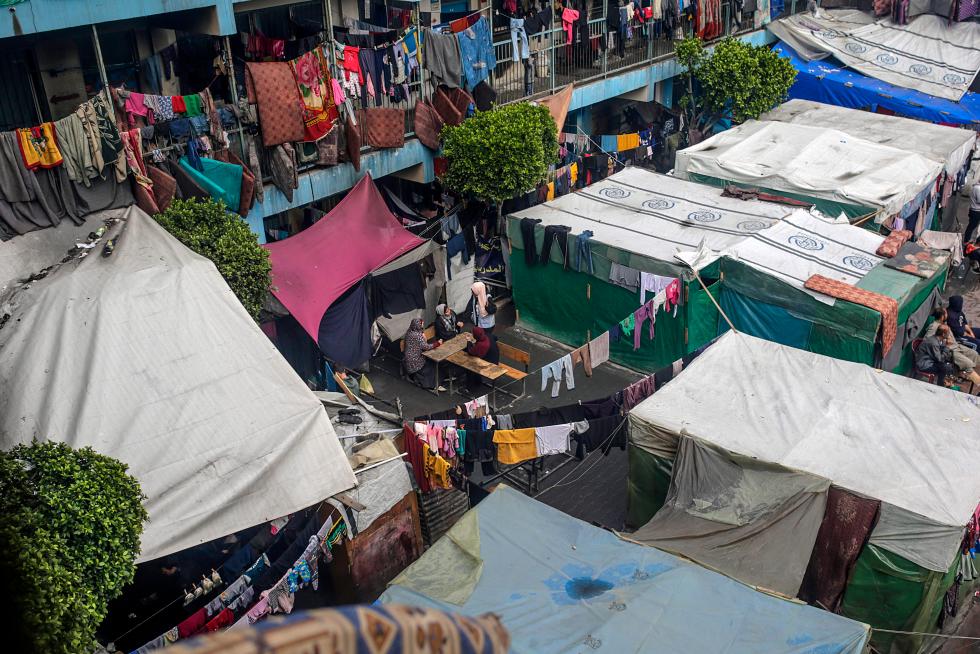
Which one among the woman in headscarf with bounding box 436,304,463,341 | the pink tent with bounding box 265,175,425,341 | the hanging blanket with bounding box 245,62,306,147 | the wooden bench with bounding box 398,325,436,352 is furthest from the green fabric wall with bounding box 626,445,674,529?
the hanging blanket with bounding box 245,62,306,147

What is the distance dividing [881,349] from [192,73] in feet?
38.5

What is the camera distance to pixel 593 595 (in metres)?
7.87

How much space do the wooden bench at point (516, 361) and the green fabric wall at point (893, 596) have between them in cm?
620

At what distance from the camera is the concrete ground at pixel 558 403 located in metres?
11.8

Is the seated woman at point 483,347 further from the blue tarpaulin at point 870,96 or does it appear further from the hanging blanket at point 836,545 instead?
the blue tarpaulin at point 870,96

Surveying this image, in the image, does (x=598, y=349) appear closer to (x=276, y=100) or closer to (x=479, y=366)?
(x=479, y=366)

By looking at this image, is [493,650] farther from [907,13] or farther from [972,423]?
[907,13]

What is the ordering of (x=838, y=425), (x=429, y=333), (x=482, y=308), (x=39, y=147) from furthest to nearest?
(x=429, y=333) → (x=482, y=308) → (x=39, y=147) → (x=838, y=425)

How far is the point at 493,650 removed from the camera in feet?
6.93

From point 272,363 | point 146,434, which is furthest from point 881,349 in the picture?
point 146,434

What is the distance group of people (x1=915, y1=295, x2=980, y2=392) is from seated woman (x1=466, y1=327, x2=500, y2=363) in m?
6.68

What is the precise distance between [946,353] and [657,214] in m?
5.25

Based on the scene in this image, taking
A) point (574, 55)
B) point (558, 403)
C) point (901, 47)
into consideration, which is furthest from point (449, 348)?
point (901, 47)

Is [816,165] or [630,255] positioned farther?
[816,165]
